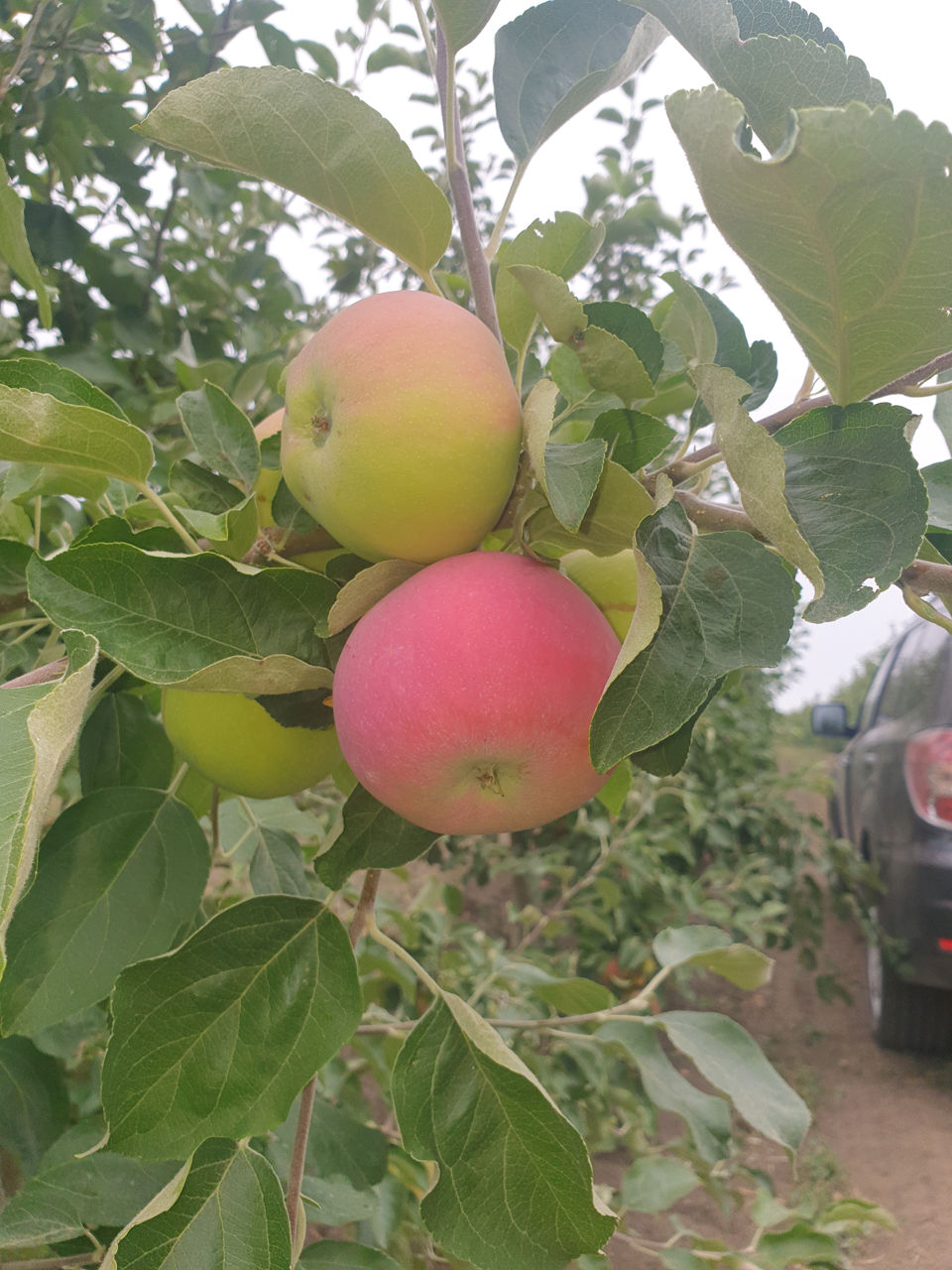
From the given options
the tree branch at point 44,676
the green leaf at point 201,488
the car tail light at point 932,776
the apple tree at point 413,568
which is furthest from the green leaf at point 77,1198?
the car tail light at point 932,776

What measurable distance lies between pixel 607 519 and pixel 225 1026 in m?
0.38

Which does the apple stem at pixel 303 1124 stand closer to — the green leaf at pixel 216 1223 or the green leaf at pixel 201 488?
the green leaf at pixel 216 1223

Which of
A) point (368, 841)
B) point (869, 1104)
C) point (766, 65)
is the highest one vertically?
point (766, 65)

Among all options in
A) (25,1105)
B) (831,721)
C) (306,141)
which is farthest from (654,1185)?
(831,721)

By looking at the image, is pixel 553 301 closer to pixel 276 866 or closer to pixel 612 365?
pixel 612 365

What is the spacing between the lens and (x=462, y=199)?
21.9 inches

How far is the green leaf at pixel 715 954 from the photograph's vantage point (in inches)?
39.0

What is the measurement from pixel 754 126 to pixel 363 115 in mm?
201

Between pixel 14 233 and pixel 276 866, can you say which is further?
pixel 276 866

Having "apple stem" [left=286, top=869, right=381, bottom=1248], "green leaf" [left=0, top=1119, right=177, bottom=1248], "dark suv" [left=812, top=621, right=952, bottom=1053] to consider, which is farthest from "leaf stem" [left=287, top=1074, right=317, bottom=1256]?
"dark suv" [left=812, top=621, right=952, bottom=1053]

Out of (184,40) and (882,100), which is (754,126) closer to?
(882,100)

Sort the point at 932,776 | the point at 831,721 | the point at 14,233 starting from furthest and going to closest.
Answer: the point at 831,721, the point at 932,776, the point at 14,233

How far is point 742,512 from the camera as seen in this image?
1.61ft

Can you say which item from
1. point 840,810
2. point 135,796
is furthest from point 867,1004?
point 135,796
